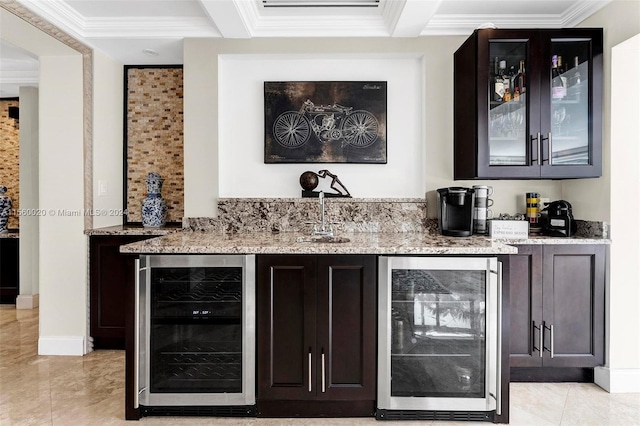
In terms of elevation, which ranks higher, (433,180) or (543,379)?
(433,180)

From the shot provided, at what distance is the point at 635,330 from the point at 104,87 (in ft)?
14.8

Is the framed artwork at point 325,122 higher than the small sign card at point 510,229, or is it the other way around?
the framed artwork at point 325,122

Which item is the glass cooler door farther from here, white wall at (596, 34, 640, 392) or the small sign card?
white wall at (596, 34, 640, 392)

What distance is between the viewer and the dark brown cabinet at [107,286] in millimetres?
3090

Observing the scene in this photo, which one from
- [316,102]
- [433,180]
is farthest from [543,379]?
[316,102]

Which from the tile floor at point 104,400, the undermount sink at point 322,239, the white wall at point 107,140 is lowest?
the tile floor at point 104,400

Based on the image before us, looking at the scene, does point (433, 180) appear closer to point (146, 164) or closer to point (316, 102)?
point (316, 102)

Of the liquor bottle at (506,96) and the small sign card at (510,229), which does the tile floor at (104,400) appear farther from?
the liquor bottle at (506,96)

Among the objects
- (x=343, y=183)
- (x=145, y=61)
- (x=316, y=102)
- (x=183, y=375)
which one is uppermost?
(x=145, y=61)

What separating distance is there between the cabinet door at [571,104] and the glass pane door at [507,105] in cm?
13

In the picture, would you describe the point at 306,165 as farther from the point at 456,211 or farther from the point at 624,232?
the point at 624,232

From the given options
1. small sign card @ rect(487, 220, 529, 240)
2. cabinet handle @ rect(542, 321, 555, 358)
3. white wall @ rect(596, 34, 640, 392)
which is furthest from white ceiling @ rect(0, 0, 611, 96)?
cabinet handle @ rect(542, 321, 555, 358)

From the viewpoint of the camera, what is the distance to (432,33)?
9.75ft

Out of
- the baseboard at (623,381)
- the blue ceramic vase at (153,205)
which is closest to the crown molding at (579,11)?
the baseboard at (623,381)
